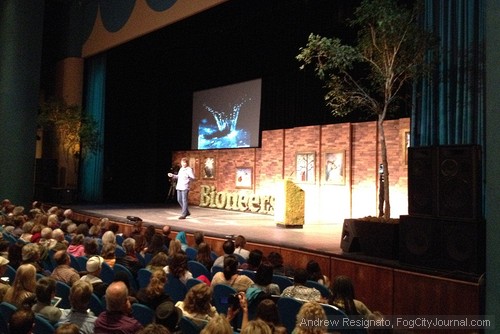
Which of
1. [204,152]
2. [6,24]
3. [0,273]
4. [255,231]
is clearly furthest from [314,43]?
[6,24]

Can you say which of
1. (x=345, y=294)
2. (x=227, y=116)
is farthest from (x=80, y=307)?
(x=227, y=116)

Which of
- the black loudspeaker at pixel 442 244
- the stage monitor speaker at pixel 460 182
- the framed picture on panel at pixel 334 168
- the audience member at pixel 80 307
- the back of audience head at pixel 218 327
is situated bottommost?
the audience member at pixel 80 307

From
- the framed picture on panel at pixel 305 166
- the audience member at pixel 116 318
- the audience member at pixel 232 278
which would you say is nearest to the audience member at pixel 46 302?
the audience member at pixel 116 318

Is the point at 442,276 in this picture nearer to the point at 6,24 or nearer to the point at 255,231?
the point at 255,231

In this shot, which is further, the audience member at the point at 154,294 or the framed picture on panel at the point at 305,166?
the framed picture on panel at the point at 305,166

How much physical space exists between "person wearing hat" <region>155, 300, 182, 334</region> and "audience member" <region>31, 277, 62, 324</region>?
2.50ft

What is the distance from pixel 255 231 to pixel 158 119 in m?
8.66

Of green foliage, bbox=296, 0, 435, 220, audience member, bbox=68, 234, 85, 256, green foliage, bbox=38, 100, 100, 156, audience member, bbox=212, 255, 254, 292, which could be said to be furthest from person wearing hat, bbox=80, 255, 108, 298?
green foliage, bbox=38, 100, 100, 156

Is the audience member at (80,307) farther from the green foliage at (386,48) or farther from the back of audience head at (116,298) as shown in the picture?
the green foliage at (386,48)

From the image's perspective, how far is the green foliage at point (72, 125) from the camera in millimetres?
13164

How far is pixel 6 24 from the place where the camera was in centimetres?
1190

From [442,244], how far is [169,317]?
114 inches

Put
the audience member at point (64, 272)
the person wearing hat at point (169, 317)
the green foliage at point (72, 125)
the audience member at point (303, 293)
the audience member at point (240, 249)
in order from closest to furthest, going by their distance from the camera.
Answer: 1. the person wearing hat at point (169, 317)
2. the audience member at point (303, 293)
3. the audience member at point (64, 272)
4. the audience member at point (240, 249)
5. the green foliage at point (72, 125)

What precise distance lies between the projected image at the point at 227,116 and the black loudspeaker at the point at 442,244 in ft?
24.9
